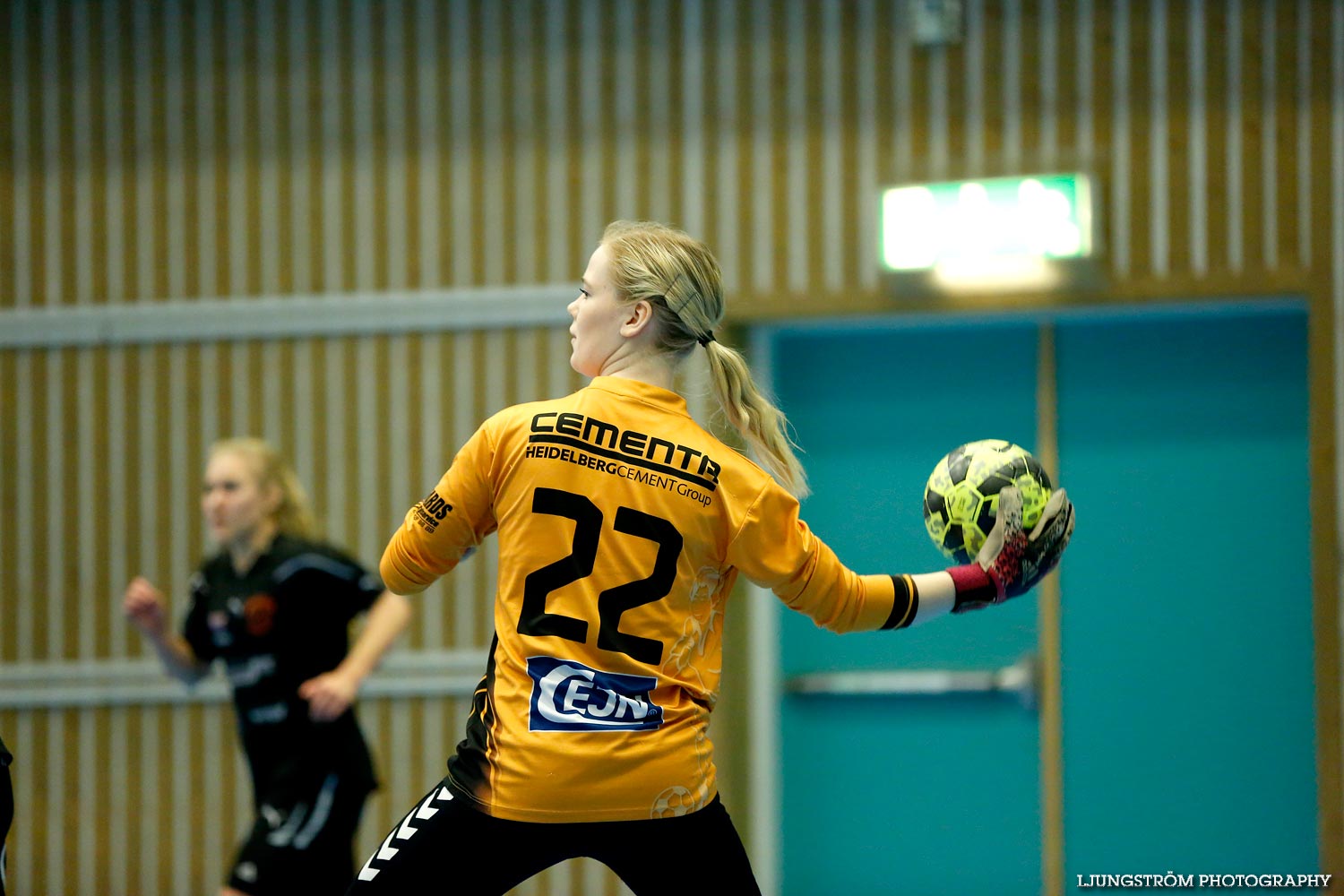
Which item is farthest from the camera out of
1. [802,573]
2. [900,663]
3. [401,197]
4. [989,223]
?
[401,197]

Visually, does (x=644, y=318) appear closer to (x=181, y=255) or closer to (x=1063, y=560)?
(x=1063, y=560)

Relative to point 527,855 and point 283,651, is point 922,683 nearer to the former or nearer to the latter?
point 283,651

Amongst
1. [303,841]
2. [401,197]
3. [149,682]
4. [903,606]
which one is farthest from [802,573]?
[149,682]

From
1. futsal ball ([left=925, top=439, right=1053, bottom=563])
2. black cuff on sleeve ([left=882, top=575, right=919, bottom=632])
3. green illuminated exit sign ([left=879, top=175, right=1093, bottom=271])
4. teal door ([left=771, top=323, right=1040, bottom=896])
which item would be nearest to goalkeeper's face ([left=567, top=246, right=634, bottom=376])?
black cuff on sleeve ([left=882, top=575, right=919, bottom=632])

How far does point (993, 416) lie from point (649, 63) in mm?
2091

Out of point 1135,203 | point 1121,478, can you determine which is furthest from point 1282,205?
point 1121,478

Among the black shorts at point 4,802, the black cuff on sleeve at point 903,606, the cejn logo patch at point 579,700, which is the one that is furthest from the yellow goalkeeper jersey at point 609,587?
the black shorts at point 4,802

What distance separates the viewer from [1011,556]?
2.68 meters

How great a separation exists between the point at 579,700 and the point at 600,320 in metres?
0.68

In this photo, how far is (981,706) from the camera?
565 centimetres

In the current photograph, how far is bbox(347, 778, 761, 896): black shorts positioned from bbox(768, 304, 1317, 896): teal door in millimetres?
3475

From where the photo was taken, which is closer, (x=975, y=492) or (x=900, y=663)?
(x=975, y=492)

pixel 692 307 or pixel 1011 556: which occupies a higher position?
pixel 692 307

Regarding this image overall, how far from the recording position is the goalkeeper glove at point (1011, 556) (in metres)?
2.64
